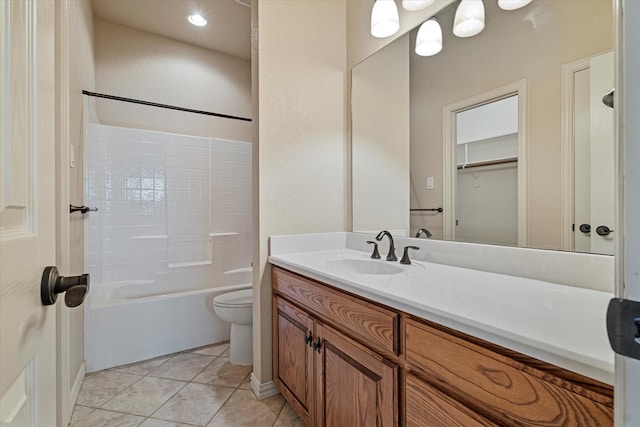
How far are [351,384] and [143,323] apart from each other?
5.68 feet

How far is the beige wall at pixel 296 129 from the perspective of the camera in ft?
5.49

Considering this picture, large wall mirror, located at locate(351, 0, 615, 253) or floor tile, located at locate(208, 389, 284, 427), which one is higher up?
large wall mirror, located at locate(351, 0, 615, 253)

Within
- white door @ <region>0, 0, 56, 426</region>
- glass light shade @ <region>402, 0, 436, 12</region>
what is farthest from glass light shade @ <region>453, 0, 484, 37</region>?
white door @ <region>0, 0, 56, 426</region>

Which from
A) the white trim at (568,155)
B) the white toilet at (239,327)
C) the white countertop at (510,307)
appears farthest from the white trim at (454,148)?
the white toilet at (239,327)

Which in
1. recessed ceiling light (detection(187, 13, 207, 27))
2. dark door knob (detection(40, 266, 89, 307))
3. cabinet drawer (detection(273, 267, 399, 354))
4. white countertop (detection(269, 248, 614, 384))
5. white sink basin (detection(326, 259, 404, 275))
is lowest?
cabinet drawer (detection(273, 267, 399, 354))

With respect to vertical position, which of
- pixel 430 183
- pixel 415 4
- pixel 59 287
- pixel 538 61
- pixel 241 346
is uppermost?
pixel 415 4

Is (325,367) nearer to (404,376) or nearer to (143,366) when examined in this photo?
(404,376)

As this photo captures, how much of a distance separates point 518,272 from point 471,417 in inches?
25.1

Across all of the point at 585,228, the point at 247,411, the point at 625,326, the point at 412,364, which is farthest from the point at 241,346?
the point at 625,326

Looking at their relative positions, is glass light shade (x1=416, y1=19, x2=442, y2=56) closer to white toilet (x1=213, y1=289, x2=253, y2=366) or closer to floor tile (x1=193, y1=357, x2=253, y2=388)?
white toilet (x1=213, y1=289, x2=253, y2=366)

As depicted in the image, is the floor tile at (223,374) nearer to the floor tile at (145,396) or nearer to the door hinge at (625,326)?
the floor tile at (145,396)

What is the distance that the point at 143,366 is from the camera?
202cm

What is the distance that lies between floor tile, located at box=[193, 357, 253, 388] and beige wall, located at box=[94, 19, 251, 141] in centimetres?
200

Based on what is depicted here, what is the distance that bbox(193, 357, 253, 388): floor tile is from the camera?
1834 mm
